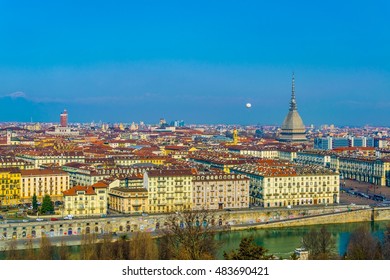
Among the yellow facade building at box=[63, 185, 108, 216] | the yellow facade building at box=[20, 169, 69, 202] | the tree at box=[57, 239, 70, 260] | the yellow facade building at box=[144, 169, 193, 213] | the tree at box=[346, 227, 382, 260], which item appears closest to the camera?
the tree at box=[346, 227, 382, 260]

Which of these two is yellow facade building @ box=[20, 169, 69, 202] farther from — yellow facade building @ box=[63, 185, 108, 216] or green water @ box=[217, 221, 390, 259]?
green water @ box=[217, 221, 390, 259]

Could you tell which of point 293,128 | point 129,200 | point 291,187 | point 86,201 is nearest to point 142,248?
point 86,201

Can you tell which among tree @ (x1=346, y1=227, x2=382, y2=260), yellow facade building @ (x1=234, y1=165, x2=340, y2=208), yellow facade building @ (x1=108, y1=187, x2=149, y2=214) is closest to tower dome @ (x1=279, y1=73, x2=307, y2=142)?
yellow facade building @ (x1=234, y1=165, x2=340, y2=208)

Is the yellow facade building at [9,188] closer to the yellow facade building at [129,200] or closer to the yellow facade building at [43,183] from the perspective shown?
the yellow facade building at [43,183]

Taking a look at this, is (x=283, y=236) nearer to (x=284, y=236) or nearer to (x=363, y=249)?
(x=284, y=236)

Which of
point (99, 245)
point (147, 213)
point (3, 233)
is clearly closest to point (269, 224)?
point (147, 213)

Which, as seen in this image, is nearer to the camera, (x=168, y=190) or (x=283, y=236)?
(x=283, y=236)

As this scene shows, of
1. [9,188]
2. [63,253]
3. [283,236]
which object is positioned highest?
[63,253]

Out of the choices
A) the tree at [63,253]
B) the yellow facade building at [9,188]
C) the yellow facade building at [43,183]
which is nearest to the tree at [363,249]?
the tree at [63,253]
